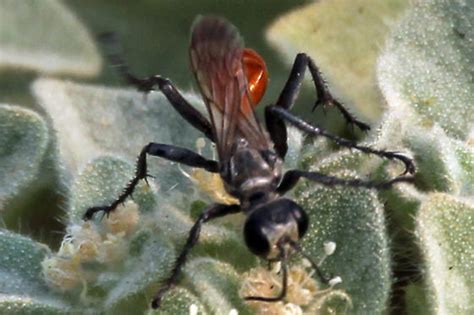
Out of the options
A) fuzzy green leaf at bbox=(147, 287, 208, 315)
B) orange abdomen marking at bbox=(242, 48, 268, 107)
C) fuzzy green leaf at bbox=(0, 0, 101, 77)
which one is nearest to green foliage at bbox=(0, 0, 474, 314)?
fuzzy green leaf at bbox=(147, 287, 208, 315)

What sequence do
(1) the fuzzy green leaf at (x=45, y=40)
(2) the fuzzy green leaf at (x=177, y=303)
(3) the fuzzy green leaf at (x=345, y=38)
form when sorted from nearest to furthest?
(2) the fuzzy green leaf at (x=177, y=303) → (3) the fuzzy green leaf at (x=345, y=38) → (1) the fuzzy green leaf at (x=45, y=40)

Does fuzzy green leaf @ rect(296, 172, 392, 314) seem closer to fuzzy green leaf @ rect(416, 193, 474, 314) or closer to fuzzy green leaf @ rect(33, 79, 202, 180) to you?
fuzzy green leaf @ rect(416, 193, 474, 314)

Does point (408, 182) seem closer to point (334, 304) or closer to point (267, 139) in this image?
point (334, 304)

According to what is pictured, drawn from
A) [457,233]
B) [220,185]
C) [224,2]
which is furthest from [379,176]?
[224,2]

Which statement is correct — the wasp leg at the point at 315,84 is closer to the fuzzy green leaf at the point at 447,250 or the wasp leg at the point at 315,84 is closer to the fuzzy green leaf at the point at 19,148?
the fuzzy green leaf at the point at 19,148

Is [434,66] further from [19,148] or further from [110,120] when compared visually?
[19,148]

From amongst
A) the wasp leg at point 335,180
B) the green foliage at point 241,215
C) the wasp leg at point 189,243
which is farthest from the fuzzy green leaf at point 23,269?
the wasp leg at point 335,180
